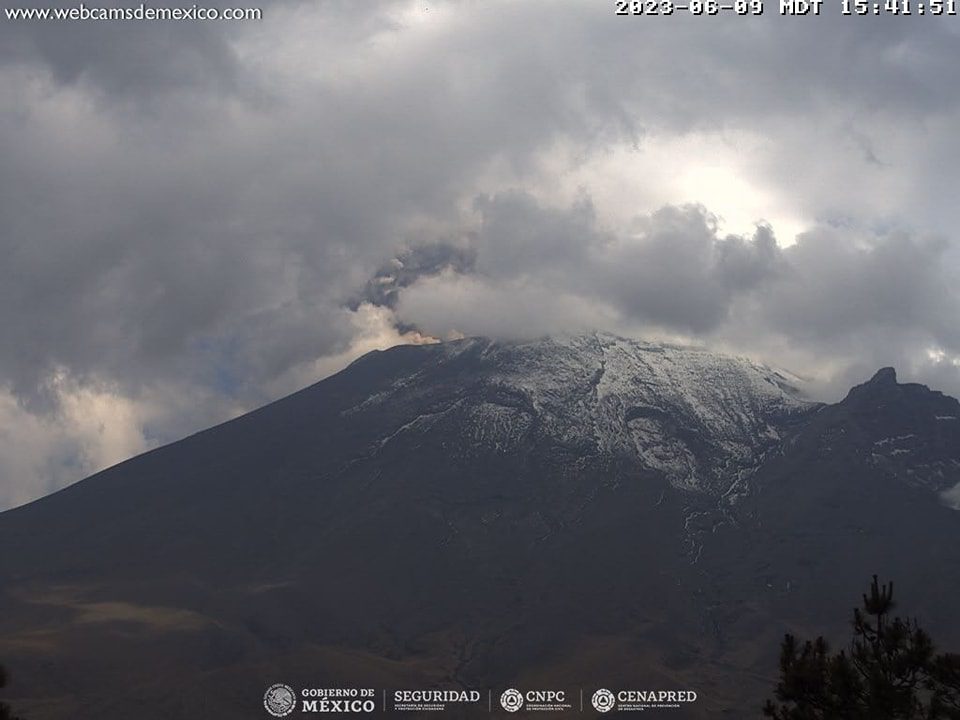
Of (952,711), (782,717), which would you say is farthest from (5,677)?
(952,711)

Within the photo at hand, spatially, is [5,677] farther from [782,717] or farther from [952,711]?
[952,711]

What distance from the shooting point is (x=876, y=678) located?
51.7 meters

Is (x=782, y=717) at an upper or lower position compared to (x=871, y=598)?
lower

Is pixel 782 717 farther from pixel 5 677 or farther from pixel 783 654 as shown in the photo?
pixel 5 677

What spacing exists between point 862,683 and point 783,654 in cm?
441

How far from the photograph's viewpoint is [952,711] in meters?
52.6

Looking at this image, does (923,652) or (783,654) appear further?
(783,654)

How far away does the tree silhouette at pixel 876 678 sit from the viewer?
51.4 meters

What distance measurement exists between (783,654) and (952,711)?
315 inches

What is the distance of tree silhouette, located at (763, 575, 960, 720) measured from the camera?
51.4 metres

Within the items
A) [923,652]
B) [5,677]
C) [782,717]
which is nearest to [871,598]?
[923,652]

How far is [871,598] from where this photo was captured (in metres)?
53.2

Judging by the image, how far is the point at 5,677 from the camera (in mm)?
52156

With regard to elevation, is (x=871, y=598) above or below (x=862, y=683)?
above
